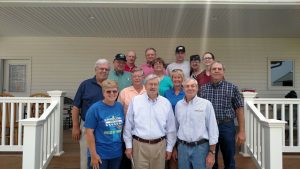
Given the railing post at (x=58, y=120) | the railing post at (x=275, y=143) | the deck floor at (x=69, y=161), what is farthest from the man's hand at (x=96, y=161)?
the railing post at (x=58, y=120)

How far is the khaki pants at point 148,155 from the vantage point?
3.07 meters

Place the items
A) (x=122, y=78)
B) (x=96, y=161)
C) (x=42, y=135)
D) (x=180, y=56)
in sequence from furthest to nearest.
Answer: (x=180, y=56) → (x=42, y=135) → (x=122, y=78) → (x=96, y=161)

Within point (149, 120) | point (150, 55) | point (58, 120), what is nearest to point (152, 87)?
point (149, 120)

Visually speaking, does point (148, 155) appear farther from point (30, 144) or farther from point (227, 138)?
point (30, 144)

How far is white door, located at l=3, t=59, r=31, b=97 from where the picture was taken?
351 inches

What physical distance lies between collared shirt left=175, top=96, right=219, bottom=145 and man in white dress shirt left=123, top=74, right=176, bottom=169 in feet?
0.48

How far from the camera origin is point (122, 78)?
4078 mm

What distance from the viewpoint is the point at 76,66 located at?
8812mm

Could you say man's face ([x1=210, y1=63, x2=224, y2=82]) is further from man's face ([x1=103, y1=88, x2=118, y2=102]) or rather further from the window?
the window

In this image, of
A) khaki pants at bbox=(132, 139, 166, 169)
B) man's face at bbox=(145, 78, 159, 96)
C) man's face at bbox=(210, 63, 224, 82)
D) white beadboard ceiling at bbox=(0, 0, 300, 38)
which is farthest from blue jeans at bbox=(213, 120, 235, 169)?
white beadboard ceiling at bbox=(0, 0, 300, 38)

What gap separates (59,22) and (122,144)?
4.72 metres

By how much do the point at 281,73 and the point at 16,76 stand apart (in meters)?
7.30

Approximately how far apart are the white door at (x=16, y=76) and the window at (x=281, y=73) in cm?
670

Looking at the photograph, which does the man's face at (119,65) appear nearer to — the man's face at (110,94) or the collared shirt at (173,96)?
the collared shirt at (173,96)
